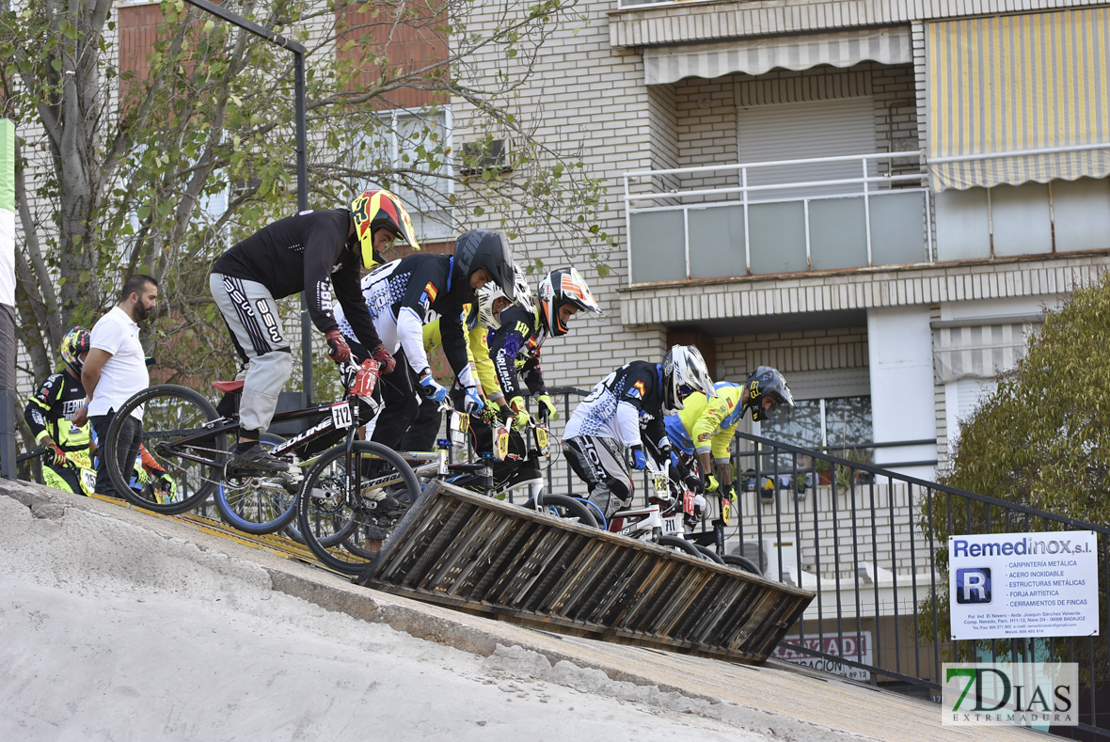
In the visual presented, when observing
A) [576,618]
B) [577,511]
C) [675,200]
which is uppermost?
[675,200]

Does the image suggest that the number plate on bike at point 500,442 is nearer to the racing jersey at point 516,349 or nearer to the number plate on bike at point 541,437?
the number plate on bike at point 541,437

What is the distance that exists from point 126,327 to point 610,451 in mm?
3616

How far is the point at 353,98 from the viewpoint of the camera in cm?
1395

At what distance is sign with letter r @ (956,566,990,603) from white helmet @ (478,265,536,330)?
3.82 meters

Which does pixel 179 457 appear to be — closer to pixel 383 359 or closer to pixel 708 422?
pixel 383 359

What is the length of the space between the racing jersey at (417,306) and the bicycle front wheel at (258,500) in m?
0.87

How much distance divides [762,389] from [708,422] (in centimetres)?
55

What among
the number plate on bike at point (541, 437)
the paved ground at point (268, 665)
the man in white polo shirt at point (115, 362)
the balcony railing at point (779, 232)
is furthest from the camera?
the balcony railing at point (779, 232)

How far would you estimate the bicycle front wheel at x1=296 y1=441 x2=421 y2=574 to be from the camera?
653cm

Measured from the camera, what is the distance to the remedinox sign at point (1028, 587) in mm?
9578

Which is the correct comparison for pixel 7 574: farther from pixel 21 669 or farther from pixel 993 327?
pixel 993 327

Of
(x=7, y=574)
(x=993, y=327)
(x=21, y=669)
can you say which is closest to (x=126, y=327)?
(x=7, y=574)

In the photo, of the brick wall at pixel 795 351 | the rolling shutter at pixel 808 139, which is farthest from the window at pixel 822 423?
the rolling shutter at pixel 808 139

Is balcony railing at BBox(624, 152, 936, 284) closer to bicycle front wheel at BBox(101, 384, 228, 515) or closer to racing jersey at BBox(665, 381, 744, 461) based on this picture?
racing jersey at BBox(665, 381, 744, 461)
